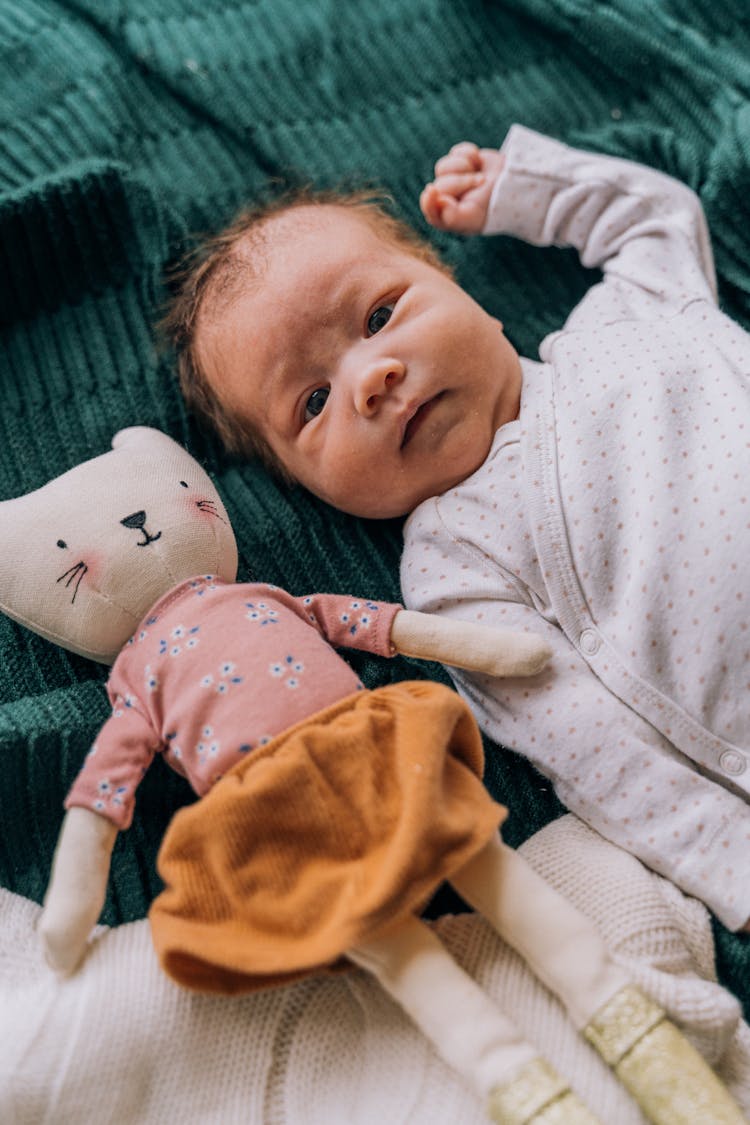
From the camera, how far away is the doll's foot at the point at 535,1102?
1.99 feet

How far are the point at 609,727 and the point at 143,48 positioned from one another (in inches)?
40.1

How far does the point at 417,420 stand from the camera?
92 cm

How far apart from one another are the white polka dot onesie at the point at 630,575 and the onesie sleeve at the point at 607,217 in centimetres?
6

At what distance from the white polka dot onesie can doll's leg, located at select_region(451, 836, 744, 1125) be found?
0.49 ft

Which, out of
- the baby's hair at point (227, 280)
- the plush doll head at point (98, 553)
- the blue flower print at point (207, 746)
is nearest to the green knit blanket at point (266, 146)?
the baby's hair at point (227, 280)

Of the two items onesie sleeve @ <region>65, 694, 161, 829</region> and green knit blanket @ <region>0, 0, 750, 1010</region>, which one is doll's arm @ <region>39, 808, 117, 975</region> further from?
green knit blanket @ <region>0, 0, 750, 1010</region>

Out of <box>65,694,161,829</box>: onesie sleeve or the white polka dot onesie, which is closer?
<box>65,694,161,829</box>: onesie sleeve

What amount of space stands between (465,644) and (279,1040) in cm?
34

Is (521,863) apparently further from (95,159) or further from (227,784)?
(95,159)

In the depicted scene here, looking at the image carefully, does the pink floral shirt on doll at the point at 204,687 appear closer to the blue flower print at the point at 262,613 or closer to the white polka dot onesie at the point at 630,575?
the blue flower print at the point at 262,613

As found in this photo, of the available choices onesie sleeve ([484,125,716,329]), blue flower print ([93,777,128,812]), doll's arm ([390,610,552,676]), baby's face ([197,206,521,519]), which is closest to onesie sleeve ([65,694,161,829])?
blue flower print ([93,777,128,812])

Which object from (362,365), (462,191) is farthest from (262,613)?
(462,191)

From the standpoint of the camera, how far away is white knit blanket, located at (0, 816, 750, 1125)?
66cm

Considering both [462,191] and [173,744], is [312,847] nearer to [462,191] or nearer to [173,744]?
[173,744]
